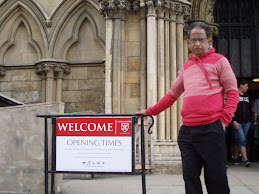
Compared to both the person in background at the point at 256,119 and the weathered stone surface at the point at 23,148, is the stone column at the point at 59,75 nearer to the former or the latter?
the person in background at the point at 256,119

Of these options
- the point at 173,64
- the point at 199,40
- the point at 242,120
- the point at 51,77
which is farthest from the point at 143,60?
the point at 199,40

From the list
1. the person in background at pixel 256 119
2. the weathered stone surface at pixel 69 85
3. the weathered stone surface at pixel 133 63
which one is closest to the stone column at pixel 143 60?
the weathered stone surface at pixel 133 63

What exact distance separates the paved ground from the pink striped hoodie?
2.11m

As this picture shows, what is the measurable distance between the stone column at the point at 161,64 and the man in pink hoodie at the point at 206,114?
3.97 meters

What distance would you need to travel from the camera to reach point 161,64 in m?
7.04

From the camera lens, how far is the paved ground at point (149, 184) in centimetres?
471

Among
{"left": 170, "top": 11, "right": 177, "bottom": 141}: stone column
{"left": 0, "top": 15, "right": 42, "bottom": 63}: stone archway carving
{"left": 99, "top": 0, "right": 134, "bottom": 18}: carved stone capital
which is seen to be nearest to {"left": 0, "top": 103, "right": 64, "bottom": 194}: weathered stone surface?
{"left": 170, "top": 11, "right": 177, "bottom": 141}: stone column

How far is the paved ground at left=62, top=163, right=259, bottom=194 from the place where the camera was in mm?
4707

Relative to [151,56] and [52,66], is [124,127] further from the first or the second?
[52,66]

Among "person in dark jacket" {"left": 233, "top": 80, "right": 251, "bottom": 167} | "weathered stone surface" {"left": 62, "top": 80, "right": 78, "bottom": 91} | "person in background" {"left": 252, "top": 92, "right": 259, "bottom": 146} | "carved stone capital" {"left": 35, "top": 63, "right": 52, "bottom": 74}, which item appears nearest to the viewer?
"person in dark jacket" {"left": 233, "top": 80, "right": 251, "bottom": 167}

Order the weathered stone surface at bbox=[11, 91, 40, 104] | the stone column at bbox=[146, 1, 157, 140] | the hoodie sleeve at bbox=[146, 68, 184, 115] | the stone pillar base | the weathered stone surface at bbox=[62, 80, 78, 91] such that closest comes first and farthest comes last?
1. the hoodie sleeve at bbox=[146, 68, 184, 115]
2. the stone pillar base
3. the stone column at bbox=[146, 1, 157, 140]
4. the weathered stone surface at bbox=[62, 80, 78, 91]
5. the weathered stone surface at bbox=[11, 91, 40, 104]

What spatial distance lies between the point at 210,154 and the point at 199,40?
90cm

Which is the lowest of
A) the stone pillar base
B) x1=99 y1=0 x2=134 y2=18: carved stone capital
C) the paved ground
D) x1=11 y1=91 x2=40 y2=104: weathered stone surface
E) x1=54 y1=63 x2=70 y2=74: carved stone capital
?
the paved ground

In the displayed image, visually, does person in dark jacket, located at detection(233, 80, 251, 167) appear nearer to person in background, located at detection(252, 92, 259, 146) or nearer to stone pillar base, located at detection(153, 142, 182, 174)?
person in background, located at detection(252, 92, 259, 146)
